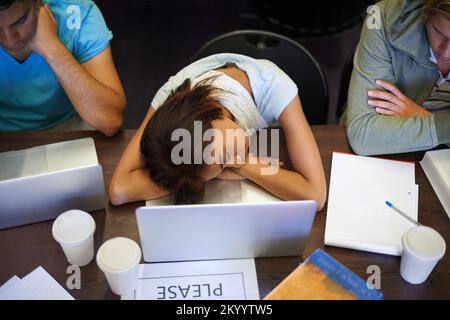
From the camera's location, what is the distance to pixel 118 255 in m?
0.91

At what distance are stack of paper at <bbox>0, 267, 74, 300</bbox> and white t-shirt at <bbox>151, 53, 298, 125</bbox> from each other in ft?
1.63

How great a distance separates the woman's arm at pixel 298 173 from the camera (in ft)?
3.65

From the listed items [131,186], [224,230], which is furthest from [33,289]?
[224,230]

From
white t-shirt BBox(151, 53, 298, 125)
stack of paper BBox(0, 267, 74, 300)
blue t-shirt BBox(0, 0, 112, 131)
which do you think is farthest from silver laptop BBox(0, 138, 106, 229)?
blue t-shirt BBox(0, 0, 112, 131)

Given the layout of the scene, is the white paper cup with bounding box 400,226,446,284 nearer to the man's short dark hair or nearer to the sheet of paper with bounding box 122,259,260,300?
the sheet of paper with bounding box 122,259,260,300

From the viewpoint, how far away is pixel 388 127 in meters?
1.22

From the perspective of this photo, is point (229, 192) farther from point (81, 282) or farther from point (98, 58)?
point (98, 58)

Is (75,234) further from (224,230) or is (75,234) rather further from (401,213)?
(401,213)

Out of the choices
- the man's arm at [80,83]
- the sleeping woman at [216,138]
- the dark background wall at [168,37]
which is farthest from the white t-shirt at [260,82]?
the dark background wall at [168,37]

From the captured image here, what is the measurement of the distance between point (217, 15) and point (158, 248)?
2172 millimetres

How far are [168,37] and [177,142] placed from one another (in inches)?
74.9

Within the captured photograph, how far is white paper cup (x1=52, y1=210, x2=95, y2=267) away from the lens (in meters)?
0.92

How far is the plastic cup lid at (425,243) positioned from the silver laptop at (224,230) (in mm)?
204
